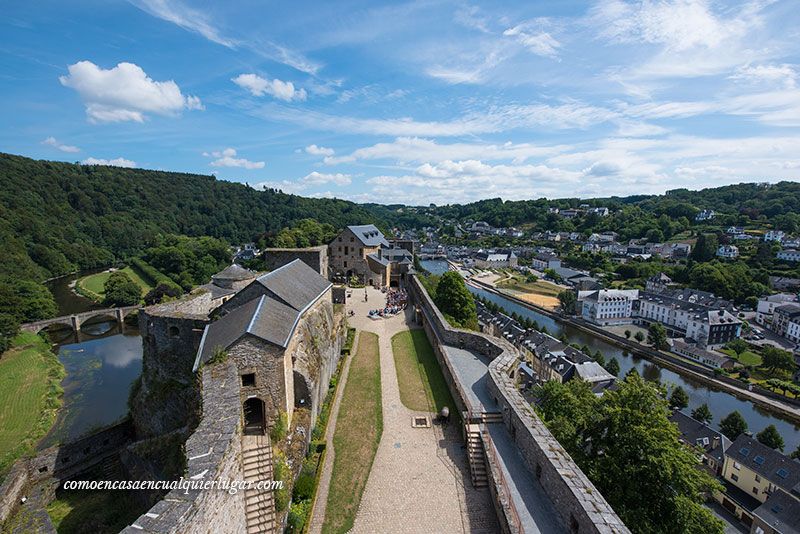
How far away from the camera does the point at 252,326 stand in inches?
456

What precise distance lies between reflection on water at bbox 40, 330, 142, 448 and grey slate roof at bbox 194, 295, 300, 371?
11101mm

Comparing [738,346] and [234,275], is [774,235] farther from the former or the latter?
[234,275]

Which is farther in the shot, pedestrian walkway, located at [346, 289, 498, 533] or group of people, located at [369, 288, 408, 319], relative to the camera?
group of people, located at [369, 288, 408, 319]

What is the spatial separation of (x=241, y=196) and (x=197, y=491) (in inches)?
5715

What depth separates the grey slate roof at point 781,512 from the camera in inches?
797

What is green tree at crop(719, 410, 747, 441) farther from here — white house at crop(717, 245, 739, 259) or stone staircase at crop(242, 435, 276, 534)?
white house at crop(717, 245, 739, 259)

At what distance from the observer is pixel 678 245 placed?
105000 millimetres

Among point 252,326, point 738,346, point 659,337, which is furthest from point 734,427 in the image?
point 252,326

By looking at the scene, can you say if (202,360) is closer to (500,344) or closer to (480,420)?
(480,420)

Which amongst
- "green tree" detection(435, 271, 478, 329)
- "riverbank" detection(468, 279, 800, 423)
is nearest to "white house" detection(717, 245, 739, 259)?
"riverbank" detection(468, 279, 800, 423)

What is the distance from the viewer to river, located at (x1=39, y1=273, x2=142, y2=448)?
2398cm

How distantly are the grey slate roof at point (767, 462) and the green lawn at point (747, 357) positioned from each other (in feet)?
85.0

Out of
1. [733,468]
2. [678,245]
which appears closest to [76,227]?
[733,468]

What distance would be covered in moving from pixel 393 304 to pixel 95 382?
23.9 metres
